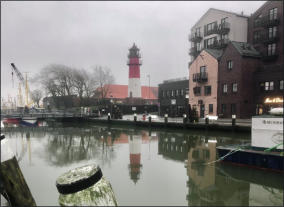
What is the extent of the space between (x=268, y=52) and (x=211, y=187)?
3327cm

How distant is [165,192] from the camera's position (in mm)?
9266

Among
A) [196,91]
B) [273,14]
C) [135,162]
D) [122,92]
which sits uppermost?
[273,14]

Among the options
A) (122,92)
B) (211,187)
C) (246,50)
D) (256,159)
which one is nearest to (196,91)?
(246,50)

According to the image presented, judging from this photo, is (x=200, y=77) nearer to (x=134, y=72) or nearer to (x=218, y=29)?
(x=218, y=29)

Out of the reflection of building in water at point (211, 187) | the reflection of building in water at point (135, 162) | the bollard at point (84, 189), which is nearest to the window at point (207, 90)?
the reflection of building in water at point (135, 162)

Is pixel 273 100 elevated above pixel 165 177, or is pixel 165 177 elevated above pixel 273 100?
pixel 273 100

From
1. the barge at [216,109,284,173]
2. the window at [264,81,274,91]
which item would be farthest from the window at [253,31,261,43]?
the barge at [216,109,284,173]

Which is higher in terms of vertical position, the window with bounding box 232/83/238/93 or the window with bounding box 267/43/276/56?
the window with bounding box 267/43/276/56

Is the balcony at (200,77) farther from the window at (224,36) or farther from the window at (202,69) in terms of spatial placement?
the window at (224,36)

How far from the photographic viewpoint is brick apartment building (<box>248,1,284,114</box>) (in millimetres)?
30969

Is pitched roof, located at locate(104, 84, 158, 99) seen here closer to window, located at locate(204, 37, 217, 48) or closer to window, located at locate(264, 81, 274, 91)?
window, located at locate(204, 37, 217, 48)

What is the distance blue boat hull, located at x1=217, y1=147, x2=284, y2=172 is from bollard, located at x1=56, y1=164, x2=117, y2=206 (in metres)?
12.1

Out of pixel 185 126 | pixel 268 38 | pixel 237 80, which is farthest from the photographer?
pixel 268 38

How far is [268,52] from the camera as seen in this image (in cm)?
3619
